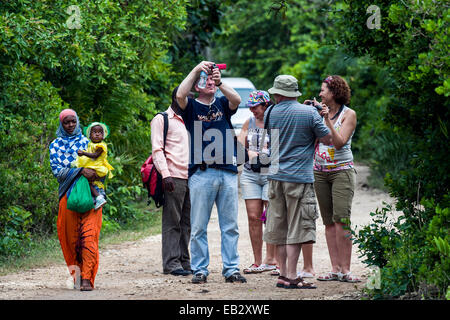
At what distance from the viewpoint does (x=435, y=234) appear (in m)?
5.42

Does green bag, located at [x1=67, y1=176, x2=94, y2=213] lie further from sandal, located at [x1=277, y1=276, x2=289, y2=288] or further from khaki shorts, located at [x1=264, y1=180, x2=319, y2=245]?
sandal, located at [x1=277, y1=276, x2=289, y2=288]

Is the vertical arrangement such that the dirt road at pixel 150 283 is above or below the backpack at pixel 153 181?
below

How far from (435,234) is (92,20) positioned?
595 centimetres

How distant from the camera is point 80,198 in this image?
266 inches

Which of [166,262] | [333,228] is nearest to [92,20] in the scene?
[166,262]

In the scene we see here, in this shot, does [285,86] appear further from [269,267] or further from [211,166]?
[269,267]

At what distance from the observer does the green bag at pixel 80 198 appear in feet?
22.2

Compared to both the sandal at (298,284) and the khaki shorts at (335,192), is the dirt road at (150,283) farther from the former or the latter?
the khaki shorts at (335,192)

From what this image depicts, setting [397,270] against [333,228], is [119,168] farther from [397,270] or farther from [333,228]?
[397,270]

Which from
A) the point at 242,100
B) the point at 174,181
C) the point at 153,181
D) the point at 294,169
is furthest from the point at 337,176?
the point at 242,100

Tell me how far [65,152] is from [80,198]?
1.55ft

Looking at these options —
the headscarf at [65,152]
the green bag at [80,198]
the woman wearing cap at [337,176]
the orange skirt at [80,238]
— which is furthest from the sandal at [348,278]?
the headscarf at [65,152]

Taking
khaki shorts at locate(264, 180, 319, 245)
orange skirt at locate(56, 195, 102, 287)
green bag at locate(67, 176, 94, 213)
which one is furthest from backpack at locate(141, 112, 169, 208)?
khaki shorts at locate(264, 180, 319, 245)

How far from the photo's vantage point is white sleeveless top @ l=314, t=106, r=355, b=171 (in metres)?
7.21
